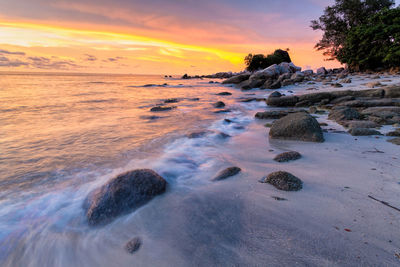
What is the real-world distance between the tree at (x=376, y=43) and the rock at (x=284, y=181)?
85.6 feet

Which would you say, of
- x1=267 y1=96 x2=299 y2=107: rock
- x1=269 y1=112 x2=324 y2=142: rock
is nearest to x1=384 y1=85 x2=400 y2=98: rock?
x1=267 y1=96 x2=299 y2=107: rock

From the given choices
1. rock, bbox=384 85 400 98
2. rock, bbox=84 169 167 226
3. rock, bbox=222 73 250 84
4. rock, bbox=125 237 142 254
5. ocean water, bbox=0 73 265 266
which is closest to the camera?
rock, bbox=125 237 142 254

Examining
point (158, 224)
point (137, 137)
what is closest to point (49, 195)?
point (158, 224)

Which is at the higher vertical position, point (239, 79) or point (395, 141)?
point (239, 79)

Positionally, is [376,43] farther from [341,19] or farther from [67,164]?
[67,164]

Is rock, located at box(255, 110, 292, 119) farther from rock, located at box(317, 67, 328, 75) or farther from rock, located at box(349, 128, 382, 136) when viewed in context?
rock, located at box(317, 67, 328, 75)

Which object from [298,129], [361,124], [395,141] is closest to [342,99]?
[361,124]

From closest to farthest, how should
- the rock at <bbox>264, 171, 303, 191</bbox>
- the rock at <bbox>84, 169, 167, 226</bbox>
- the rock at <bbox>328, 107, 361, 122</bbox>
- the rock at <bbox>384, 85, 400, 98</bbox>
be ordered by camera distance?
1. the rock at <bbox>84, 169, 167, 226</bbox>
2. the rock at <bbox>264, 171, 303, 191</bbox>
3. the rock at <bbox>328, 107, 361, 122</bbox>
4. the rock at <bbox>384, 85, 400, 98</bbox>

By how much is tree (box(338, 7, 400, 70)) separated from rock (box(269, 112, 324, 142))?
78.9ft

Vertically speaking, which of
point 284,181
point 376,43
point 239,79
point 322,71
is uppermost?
point 376,43

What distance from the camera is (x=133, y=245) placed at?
162cm

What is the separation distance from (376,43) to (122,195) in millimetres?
32454

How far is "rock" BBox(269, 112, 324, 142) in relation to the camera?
12.2ft

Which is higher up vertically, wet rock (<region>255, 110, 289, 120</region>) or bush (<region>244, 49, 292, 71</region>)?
bush (<region>244, 49, 292, 71</region>)
